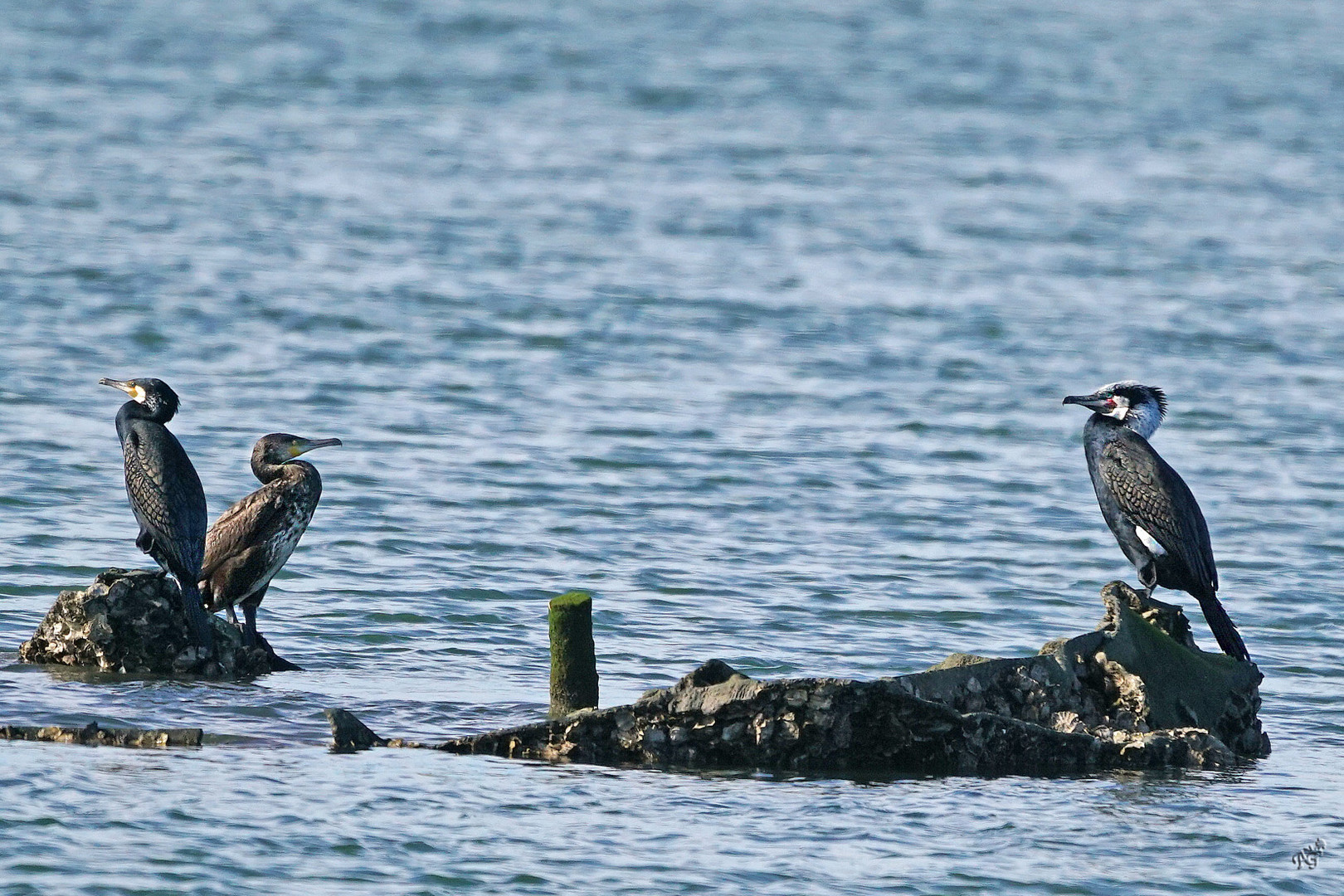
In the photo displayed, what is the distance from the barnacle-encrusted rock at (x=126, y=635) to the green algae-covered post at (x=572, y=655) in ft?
5.63

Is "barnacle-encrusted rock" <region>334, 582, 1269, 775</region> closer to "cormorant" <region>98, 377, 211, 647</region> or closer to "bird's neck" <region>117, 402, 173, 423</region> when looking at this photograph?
"cormorant" <region>98, 377, 211, 647</region>

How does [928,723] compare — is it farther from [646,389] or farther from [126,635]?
[646,389]

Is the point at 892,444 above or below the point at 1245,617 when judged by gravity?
above

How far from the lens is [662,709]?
346 inches

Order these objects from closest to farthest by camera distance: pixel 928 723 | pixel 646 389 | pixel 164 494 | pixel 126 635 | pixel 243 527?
pixel 928 723 < pixel 126 635 < pixel 164 494 < pixel 243 527 < pixel 646 389

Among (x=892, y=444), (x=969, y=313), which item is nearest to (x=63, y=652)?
(x=892, y=444)

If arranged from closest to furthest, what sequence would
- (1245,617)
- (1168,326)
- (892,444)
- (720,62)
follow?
(1245,617) < (892,444) < (1168,326) < (720,62)

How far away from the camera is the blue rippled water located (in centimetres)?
811

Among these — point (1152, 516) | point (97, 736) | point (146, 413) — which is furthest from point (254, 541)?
point (1152, 516)

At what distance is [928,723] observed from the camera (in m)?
8.90

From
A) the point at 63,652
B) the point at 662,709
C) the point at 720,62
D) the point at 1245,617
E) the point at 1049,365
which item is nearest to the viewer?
the point at 662,709

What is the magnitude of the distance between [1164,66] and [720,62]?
9.52 meters

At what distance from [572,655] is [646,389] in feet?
37.1

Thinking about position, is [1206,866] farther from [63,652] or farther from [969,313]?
[969,313]
